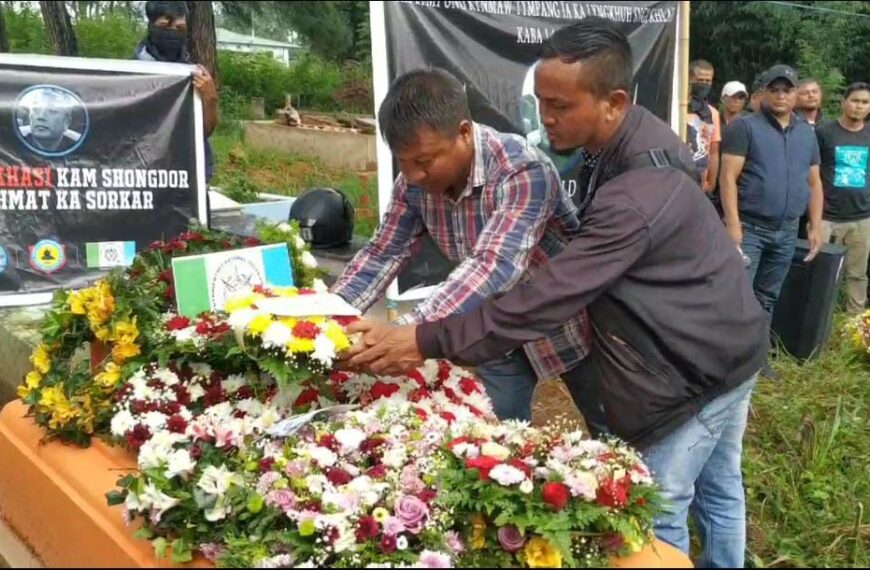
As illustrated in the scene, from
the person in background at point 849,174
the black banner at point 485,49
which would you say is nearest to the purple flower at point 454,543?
the black banner at point 485,49

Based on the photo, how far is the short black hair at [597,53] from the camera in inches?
89.0

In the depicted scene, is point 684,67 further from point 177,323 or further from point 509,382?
point 177,323

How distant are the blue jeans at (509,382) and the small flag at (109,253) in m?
2.67

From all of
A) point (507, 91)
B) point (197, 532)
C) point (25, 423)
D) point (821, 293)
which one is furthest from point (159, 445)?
point (821, 293)

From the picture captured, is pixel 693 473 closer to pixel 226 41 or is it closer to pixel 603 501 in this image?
pixel 603 501

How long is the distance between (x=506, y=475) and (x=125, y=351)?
4.36 ft

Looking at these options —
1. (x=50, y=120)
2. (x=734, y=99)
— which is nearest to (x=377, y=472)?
(x=50, y=120)

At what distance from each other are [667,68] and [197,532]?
4.95 m

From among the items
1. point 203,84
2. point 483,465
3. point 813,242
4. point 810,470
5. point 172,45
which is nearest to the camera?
point 483,465

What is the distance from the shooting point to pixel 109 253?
16.5ft

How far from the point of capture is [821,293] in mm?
5867

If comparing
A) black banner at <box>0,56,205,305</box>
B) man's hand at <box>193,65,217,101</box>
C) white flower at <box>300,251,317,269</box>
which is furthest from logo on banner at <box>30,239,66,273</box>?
white flower at <box>300,251,317,269</box>

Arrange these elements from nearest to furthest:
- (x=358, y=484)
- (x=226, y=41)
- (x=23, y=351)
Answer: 1. (x=358, y=484)
2. (x=23, y=351)
3. (x=226, y=41)

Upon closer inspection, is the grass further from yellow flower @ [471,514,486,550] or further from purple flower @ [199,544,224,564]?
yellow flower @ [471,514,486,550]
